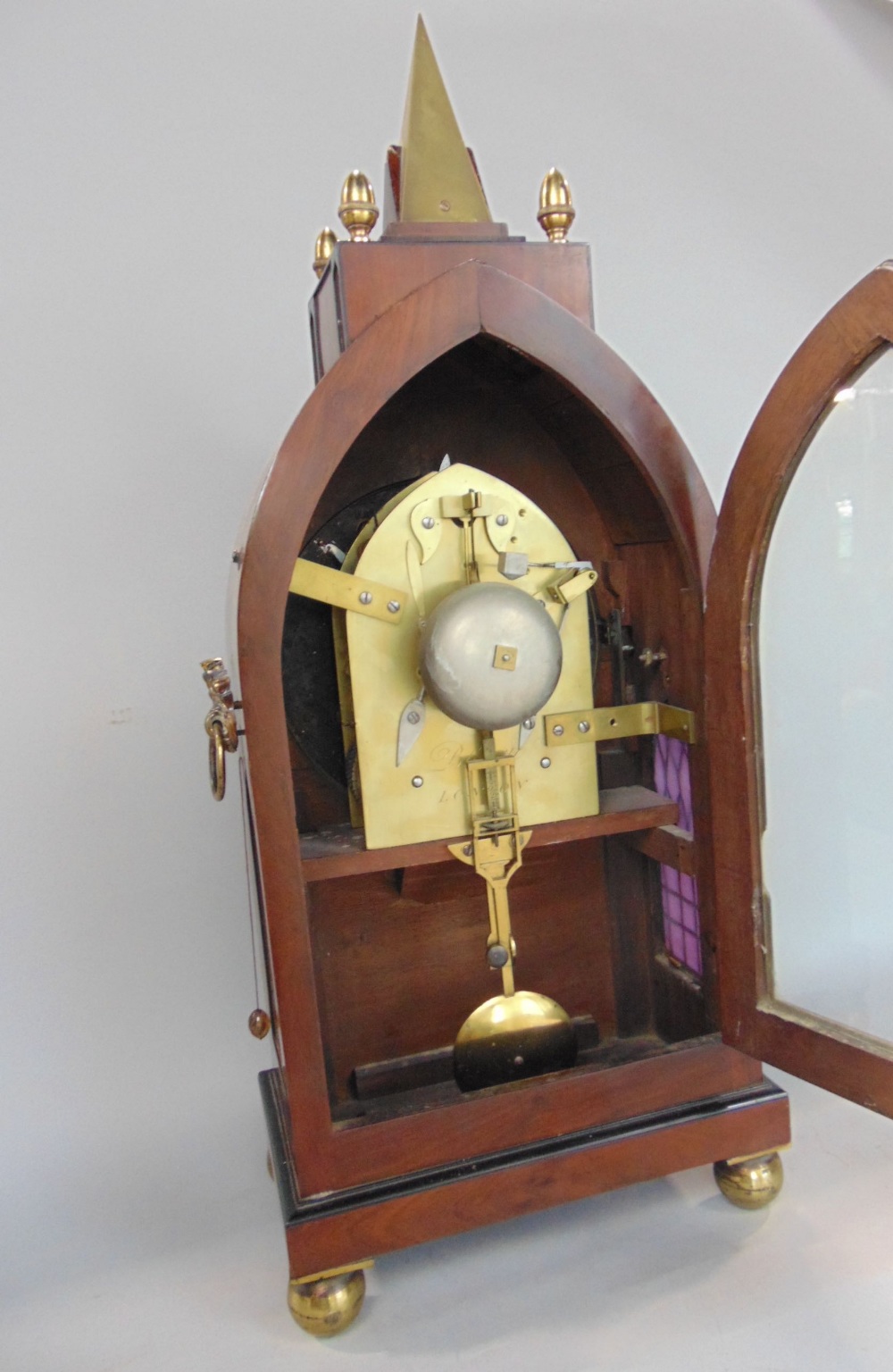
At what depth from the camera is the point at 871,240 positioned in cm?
190

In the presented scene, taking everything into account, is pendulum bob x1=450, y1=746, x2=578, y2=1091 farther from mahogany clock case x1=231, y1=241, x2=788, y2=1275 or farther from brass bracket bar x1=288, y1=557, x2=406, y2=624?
brass bracket bar x1=288, y1=557, x2=406, y2=624

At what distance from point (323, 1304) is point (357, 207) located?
3.70 ft

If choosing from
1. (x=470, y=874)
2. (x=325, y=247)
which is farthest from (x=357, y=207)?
(x=470, y=874)

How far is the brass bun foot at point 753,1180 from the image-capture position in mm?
1274

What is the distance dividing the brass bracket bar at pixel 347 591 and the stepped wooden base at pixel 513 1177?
585 millimetres

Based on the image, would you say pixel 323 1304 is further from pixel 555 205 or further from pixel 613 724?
pixel 555 205

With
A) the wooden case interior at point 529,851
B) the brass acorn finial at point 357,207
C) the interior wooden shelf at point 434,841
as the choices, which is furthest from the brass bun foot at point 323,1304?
the brass acorn finial at point 357,207

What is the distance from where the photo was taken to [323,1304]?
1140 millimetres

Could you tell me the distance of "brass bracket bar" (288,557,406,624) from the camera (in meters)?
1.16

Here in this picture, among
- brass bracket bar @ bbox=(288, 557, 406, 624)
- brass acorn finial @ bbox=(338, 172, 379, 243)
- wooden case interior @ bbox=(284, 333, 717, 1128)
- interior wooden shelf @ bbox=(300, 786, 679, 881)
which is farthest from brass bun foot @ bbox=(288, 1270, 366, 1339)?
brass acorn finial @ bbox=(338, 172, 379, 243)

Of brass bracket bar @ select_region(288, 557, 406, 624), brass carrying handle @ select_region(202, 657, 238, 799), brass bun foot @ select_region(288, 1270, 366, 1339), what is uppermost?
brass bracket bar @ select_region(288, 557, 406, 624)

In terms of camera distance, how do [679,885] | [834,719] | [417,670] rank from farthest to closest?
[679,885] → [417,670] → [834,719]

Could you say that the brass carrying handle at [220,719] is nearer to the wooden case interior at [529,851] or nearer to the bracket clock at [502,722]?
the bracket clock at [502,722]

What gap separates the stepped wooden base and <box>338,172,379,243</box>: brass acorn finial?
38.2 inches
